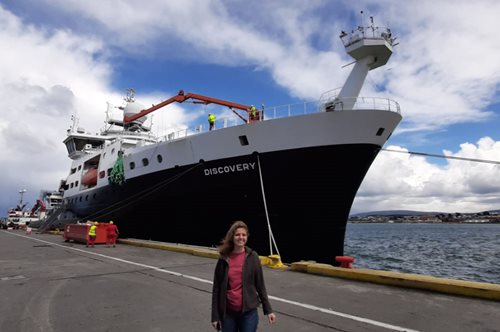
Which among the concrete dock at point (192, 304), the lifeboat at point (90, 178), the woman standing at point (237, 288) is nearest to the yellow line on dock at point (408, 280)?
the concrete dock at point (192, 304)

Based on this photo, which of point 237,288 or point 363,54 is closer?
point 237,288

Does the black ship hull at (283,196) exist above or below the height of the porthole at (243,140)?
below

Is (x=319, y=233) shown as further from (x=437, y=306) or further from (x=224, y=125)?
(x=437, y=306)

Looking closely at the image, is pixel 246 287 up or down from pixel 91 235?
up

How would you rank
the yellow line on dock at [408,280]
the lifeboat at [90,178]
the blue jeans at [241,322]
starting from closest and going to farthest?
1. the blue jeans at [241,322]
2. the yellow line on dock at [408,280]
3. the lifeboat at [90,178]

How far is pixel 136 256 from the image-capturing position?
40.0 ft

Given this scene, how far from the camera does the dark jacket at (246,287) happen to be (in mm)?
3068

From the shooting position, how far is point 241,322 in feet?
10.1

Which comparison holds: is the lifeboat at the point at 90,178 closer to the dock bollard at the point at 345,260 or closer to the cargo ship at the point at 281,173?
the cargo ship at the point at 281,173

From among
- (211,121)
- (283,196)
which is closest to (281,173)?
(283,196)

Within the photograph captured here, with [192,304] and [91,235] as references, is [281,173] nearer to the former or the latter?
[192,304]

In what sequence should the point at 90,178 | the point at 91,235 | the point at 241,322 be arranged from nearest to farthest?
the point at 241,322, the point at 91,235, the point at 90,178

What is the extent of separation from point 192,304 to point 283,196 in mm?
7698

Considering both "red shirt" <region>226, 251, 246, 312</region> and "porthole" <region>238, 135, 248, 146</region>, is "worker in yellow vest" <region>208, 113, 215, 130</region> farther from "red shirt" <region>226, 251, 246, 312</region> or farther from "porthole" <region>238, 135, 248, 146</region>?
"red shirt" <region>226, 251, 246, 312</region>
